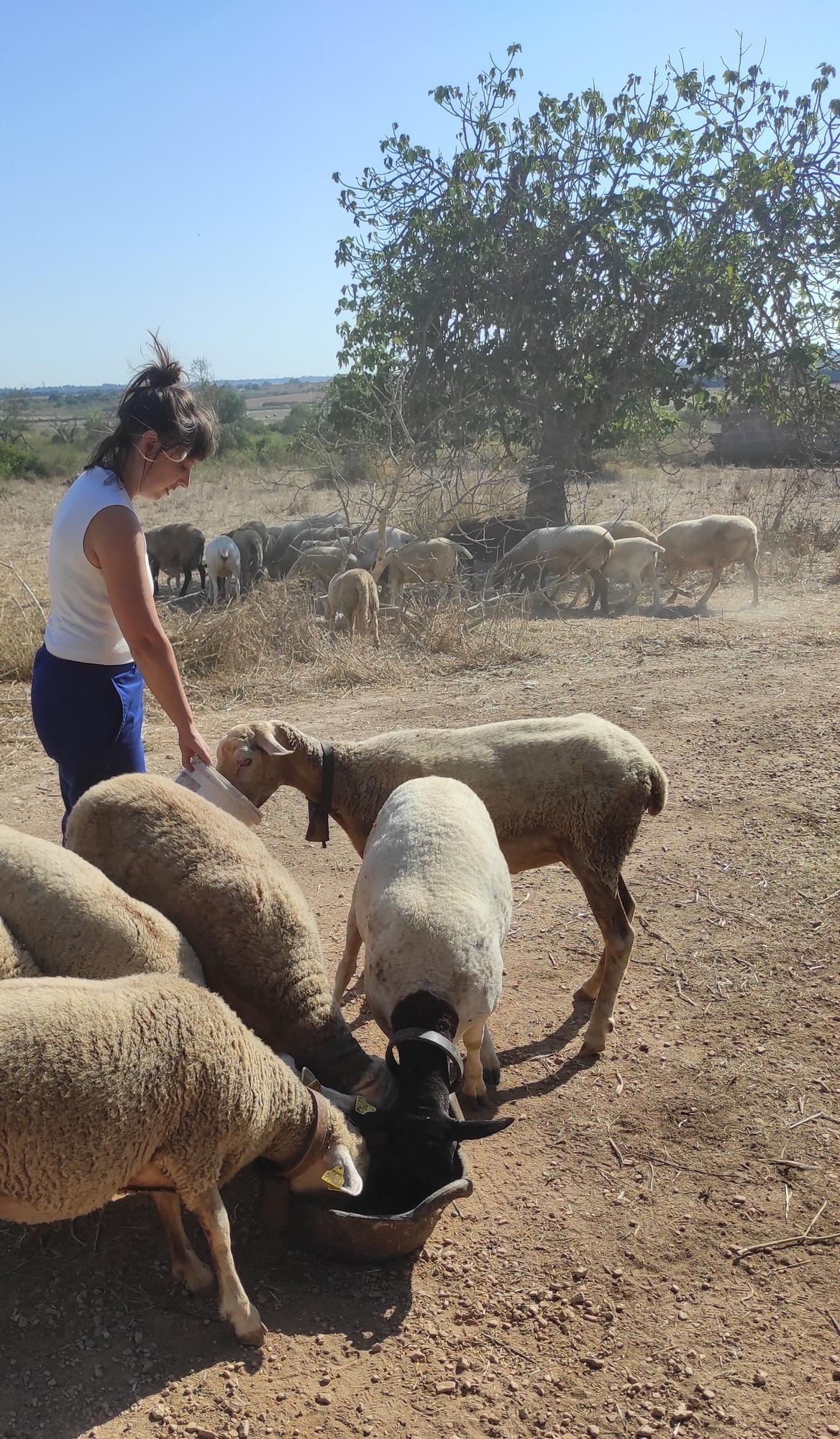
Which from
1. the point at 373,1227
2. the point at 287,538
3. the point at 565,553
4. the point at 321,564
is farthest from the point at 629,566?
the point at 373,1227

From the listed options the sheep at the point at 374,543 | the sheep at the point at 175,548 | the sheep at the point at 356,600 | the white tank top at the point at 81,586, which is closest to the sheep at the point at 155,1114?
the white tank top at the point at 81,586

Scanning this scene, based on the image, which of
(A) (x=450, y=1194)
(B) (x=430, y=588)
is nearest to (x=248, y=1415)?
(A) (x=450, y=1194)

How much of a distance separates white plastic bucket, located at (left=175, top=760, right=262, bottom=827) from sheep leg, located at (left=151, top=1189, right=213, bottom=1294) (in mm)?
1361

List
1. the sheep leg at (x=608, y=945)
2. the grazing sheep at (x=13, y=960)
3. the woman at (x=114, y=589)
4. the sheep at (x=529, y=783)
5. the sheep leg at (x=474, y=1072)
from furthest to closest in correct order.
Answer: the sheep at (x=529, y=783), the sheep leg at (x=608, y=945), the sheep leg at (x=474, y=1072), the woman at (x=114, y=589), the grazing sheep at (x=13, y=960)

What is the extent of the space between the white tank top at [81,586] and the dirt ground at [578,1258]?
1.83 meters

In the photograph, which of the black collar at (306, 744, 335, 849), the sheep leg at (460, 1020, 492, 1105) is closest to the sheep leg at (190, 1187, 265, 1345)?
the sheep leg at (460, 1020, 492, 1105)

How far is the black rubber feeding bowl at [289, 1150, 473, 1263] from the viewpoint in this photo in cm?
282

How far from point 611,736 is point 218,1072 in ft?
7.55

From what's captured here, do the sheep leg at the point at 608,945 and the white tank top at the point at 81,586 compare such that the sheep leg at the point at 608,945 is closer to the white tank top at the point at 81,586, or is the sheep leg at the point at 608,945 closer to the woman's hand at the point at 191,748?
the woman's hand at the point at 191,748

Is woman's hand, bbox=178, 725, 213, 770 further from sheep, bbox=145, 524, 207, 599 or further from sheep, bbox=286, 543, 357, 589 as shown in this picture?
sheep, bbox=145, 524, 207, 599

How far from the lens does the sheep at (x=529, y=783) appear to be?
425cm

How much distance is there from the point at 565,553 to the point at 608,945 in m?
10.2

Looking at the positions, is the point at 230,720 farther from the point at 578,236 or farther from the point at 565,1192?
the point at 578,236

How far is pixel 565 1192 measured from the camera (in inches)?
131
